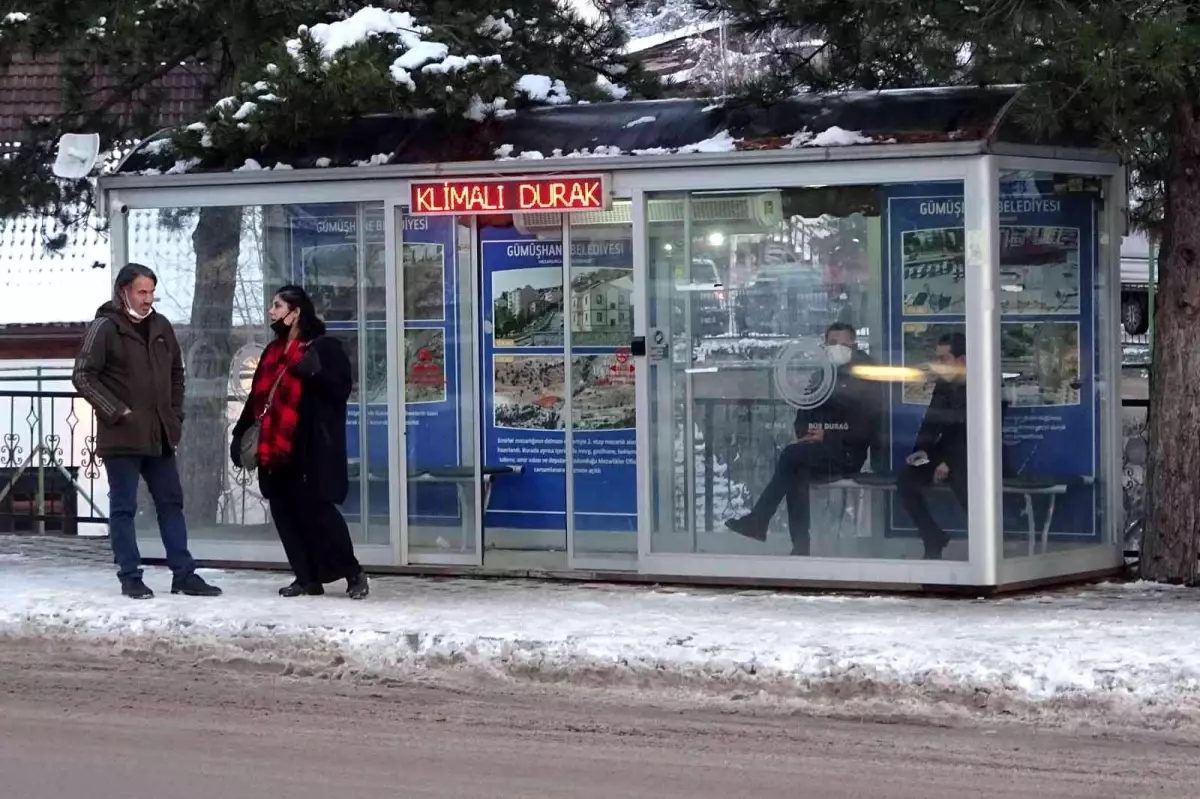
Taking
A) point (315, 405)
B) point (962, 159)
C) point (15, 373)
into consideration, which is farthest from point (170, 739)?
point (15, 373)

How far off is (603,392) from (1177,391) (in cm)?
316

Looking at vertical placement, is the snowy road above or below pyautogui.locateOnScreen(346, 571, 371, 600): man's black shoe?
below

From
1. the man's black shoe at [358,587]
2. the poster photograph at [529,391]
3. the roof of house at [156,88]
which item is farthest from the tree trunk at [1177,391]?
the roof of house at [156,88]

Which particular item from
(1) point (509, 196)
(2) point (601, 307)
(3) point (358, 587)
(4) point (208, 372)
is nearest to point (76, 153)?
(4) point (208, 372)

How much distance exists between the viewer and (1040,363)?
973 centimetres

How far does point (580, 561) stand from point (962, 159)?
316 centimetres

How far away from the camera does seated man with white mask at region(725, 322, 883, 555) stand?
9.69m

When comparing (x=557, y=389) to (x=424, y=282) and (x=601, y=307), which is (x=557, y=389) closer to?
(x=601, y=307)

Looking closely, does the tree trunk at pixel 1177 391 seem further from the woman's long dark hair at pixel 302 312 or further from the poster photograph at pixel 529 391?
the woman's long dark hair at pixel 302 312

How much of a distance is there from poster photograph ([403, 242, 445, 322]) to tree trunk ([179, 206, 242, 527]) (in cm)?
113

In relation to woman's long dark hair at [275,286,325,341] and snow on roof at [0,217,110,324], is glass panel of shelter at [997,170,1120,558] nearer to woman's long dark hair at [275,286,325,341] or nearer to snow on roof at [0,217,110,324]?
woman's long dark hair at [275,286,325,341]

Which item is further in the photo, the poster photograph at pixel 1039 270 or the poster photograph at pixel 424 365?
the poster photograph at pixel 424 365

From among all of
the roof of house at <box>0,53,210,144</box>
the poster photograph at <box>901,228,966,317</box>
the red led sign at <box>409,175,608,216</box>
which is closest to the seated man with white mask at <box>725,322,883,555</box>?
the poster photograph at <box>901,228,966,317</box>

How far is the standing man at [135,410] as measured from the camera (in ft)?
30.9
